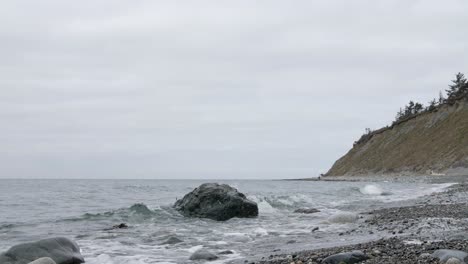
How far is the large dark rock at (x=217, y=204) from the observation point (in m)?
22.1

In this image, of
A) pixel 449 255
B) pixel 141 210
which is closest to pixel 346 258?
pixel 449 255

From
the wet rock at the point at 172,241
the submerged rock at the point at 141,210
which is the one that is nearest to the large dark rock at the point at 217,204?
the submerged rock at the point at 141,210

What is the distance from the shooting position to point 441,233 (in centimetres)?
1277

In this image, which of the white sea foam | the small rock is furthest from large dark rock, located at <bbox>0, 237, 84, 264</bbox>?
the white sea foam

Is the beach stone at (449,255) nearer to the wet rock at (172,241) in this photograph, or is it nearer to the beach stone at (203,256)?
the beach stone at (203,256)

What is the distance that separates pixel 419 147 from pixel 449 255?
8437 centimetres

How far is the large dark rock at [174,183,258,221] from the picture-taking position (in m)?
22.1

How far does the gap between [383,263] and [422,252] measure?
127cm

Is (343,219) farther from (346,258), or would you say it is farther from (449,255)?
(449,255)

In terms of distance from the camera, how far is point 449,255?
859 centimetres

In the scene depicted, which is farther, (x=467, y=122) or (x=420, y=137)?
(x=420, y=137)

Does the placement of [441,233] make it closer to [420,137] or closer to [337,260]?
[337,260]

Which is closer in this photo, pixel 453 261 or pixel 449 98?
pixel 453 261

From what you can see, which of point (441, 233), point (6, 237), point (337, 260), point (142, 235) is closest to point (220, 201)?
point (142, 235)
